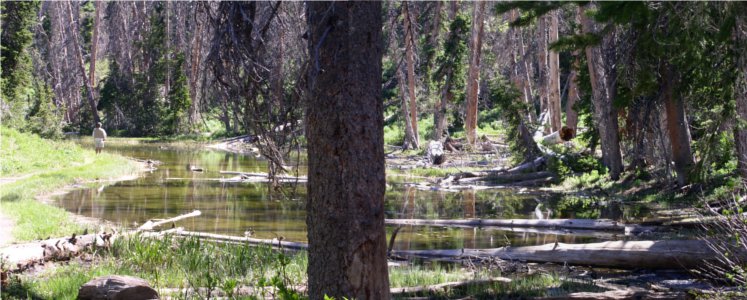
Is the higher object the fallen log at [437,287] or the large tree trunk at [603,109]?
the large tree trunk at [603,109]

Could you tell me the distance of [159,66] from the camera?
57844 mm

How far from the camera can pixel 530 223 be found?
1641cm

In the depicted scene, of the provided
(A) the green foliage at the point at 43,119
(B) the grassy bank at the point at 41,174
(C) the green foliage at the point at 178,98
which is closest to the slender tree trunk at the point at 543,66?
(B) the grassy bank at the point at 41,174

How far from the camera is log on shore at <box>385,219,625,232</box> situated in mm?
15172

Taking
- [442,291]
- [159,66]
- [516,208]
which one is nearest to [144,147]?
[159,66]

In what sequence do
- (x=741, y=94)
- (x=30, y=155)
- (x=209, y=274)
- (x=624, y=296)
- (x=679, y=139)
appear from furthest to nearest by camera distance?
(x=30, y=155) → (x=679, y=139) → (x=741, y=94) → (x=209, y=274) → (x=624, y=296)

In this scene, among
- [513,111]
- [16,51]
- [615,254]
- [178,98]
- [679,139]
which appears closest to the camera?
[615,254]

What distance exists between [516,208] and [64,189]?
11.6 meters

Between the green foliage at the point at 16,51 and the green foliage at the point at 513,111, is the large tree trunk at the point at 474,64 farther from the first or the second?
the green foliage at the point at 16,51

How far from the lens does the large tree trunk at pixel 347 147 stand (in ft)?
21.8

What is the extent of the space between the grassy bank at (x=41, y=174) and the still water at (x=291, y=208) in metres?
0.94

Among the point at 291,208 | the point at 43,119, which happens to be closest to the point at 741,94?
the point at 291,208

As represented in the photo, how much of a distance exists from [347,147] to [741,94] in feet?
29.6

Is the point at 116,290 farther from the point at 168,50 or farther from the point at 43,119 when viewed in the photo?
the point at 168,50
